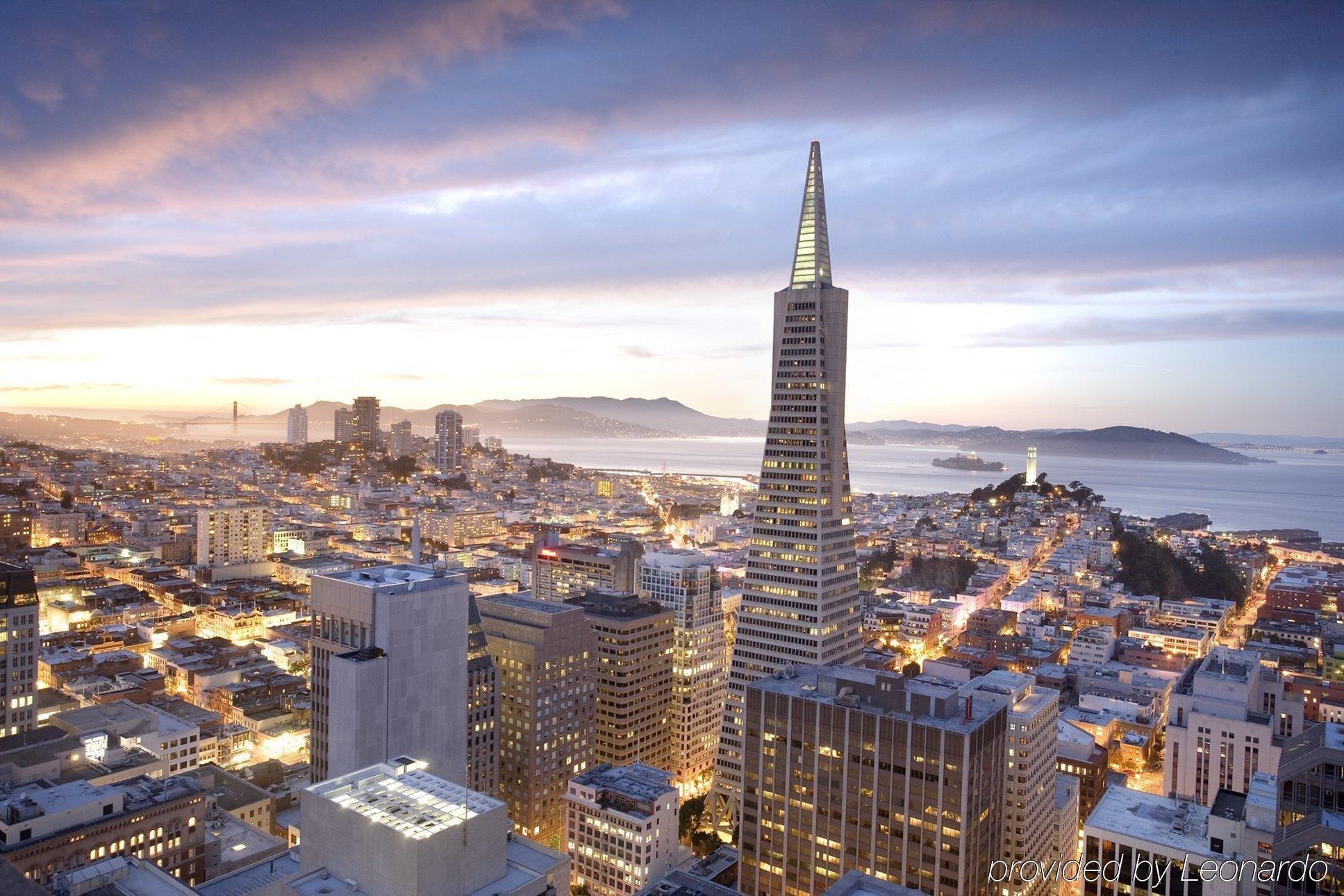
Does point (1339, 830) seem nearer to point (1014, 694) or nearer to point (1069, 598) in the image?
point (1014, 694)

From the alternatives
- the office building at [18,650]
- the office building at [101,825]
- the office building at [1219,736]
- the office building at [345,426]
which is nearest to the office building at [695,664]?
the office building at [1219,736]

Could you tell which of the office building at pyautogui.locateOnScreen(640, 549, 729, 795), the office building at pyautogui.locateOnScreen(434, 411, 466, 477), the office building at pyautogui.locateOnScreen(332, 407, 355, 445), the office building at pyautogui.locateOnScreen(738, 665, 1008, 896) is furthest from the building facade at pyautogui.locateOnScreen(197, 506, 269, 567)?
the office building at pyautogui.locateOnScreen(332, 407, 355, 445)

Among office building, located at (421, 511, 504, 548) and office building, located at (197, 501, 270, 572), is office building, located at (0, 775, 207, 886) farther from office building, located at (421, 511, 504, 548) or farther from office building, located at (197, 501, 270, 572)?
office building, located at (421, 511, 504, 548)

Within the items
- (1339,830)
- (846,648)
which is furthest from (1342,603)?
(1339,830)

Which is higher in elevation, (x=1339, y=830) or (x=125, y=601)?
(x=1339, y=830)

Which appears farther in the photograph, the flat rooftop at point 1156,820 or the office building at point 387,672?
the flat rooftop at point 1156,820

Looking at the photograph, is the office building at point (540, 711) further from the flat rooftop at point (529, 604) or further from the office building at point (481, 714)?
the office building at point (481, 714)

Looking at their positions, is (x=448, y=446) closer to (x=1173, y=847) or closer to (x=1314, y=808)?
(x=1173, y=847)
